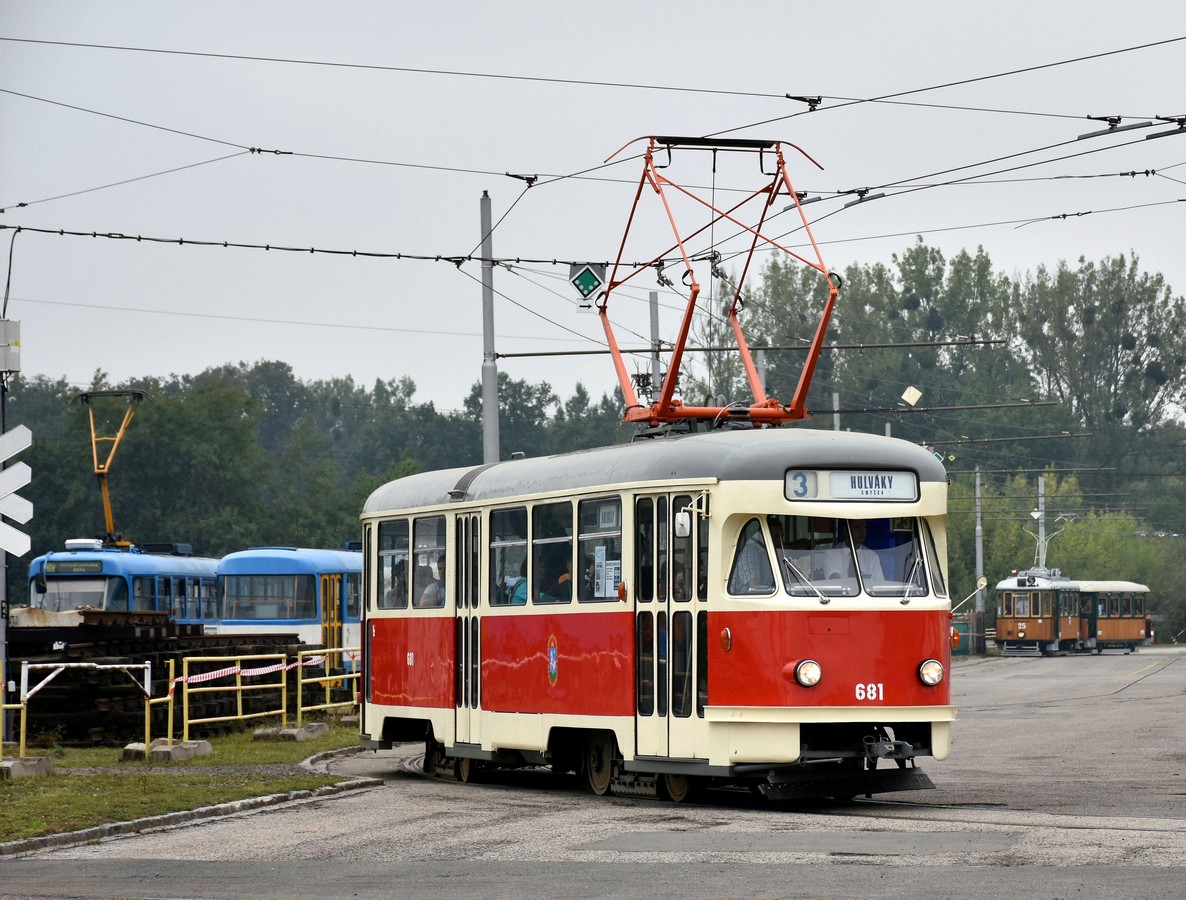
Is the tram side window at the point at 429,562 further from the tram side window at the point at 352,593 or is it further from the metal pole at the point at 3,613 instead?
the tram side window at the point at 352,593

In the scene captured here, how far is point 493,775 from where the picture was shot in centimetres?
2042

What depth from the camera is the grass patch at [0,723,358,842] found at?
15.3 meters

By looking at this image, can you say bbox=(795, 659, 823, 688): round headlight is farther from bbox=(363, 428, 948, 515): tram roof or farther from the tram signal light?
the tram signal light

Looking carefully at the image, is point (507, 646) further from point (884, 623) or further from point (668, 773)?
point (884, 623)

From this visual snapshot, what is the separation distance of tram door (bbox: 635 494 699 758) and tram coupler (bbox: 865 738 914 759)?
1345 mm

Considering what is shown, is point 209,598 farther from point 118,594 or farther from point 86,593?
point 86,593

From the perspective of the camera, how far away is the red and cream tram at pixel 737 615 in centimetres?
1574

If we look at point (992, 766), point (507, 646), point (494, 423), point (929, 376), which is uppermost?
point (929, 376)

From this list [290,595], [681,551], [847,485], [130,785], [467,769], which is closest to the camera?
[847,485]

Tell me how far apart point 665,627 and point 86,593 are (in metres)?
27.6

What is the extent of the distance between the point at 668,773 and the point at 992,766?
539 centimetres

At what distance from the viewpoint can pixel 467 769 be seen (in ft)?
65.1

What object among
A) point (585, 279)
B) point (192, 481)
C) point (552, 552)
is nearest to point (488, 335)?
point (585, 279)

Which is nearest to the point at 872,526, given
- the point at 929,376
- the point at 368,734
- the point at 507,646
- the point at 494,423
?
the point at 507,646
